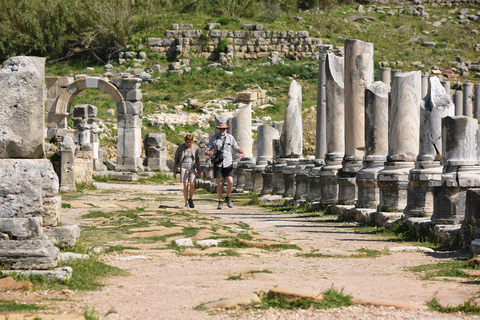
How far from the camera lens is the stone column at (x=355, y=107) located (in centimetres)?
1215

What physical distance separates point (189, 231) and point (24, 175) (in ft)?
10.6

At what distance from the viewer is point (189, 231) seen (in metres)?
8.88

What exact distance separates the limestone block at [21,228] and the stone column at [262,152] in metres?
Result: 13.1

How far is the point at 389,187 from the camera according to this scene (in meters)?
10.2

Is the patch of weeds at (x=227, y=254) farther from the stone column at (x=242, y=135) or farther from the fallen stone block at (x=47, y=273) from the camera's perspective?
the stone column at (x=242, y=135)

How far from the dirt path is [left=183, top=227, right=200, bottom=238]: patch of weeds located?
70cm

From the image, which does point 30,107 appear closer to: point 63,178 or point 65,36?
point 63,178

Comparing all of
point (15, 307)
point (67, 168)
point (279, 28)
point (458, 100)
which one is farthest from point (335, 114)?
point (279, 28)

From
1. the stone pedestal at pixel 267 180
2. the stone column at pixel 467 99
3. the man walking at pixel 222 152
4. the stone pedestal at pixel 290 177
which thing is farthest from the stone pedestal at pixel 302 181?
the stone column at pixel 467 99

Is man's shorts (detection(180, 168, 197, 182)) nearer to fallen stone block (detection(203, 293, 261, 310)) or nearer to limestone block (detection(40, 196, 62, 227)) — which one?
limestone block (detection(40, 196, 62, 227))

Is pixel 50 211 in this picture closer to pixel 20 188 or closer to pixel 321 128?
pixel 20 188

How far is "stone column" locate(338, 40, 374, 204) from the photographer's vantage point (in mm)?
12148

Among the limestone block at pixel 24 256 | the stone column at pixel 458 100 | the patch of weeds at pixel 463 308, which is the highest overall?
the stone column at pixel 458 100

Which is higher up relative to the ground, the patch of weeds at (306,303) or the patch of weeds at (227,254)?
the patch of weeds at (306,303)
